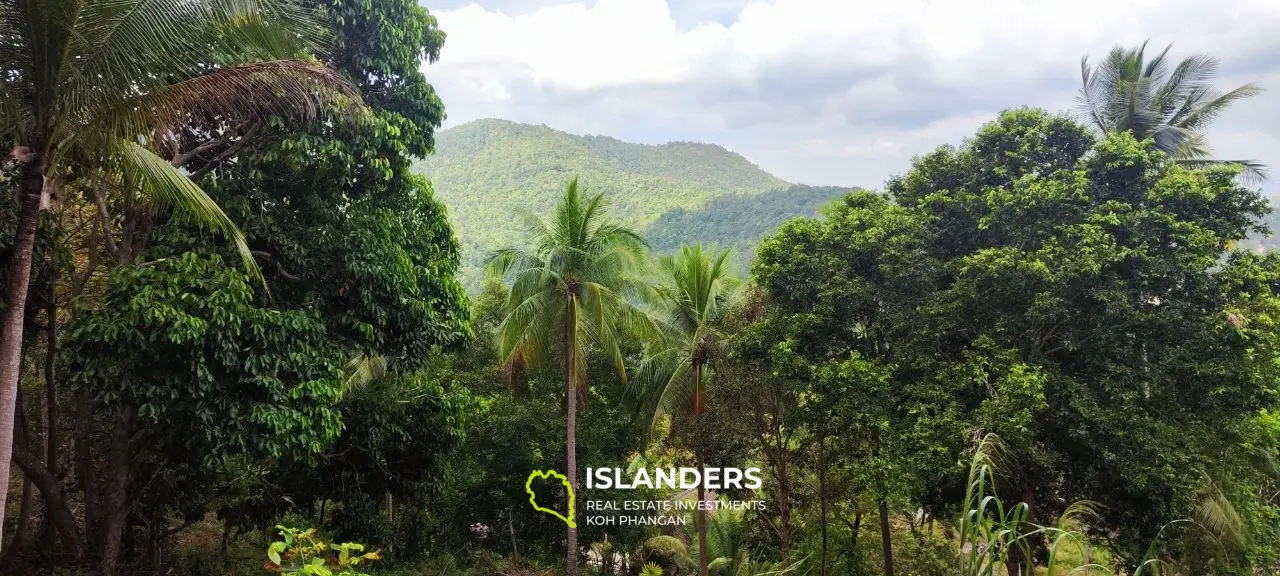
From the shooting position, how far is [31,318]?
703 cm

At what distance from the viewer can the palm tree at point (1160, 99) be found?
1222cm

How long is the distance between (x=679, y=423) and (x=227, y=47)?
8.38 meters

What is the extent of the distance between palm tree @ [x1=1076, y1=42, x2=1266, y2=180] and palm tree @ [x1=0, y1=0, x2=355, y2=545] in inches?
493

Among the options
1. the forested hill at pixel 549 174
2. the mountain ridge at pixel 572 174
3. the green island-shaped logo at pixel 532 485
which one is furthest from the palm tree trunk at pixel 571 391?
the forested hill at pixel 549 174

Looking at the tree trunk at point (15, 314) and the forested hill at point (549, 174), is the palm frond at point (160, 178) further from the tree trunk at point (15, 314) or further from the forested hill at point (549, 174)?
the forested hill at point (549, 174)

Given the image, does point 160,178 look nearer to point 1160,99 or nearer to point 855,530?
point 855,530

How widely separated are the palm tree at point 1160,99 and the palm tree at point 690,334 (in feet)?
23.0

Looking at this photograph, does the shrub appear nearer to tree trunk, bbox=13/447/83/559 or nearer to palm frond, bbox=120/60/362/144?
palm frond, bbox=120/60/362/144

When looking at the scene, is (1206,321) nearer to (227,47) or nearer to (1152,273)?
(1152,273)

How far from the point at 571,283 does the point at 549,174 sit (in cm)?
5054

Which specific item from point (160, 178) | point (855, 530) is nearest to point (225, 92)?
point (160, 178)

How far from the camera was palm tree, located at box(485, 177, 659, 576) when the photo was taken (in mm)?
11141

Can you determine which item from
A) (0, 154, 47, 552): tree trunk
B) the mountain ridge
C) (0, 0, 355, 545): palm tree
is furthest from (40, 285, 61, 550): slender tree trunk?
the mountain ridge

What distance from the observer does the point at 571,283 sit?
11133mm
